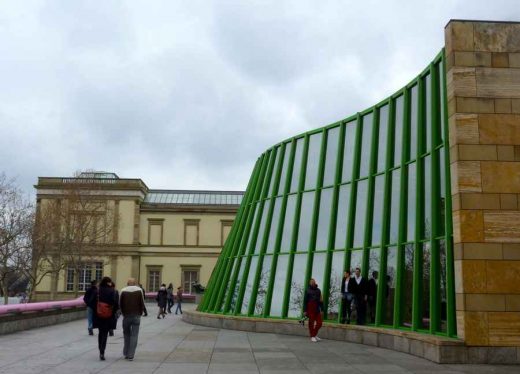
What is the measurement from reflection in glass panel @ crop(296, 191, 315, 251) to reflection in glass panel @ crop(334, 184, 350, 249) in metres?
1.30

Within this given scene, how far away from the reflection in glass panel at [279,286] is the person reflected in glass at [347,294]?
282cm

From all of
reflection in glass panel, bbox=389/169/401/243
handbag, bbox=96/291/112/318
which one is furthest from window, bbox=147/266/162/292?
handbag, bbox=96/291/112/318

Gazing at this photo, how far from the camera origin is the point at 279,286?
19.4 meters

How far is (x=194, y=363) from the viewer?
11.3 metres

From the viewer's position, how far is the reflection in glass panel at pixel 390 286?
15164 mm

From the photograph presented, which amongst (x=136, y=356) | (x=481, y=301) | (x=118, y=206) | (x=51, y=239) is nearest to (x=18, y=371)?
(x=136, y=356)

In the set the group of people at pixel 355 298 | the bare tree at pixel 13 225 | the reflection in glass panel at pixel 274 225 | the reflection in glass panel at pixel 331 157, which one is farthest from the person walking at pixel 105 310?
the bare tree at pixel 13 225

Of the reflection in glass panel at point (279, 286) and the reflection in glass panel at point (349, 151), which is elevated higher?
the reflection in glass panel at point (349, 151)

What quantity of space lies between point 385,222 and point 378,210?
0.73m

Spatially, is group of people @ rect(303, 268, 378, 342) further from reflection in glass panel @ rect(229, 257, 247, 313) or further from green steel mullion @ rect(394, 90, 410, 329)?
reflection in glass panel @ rect(229, 257, 247, 313)

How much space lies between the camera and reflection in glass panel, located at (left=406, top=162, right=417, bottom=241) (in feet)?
48.2

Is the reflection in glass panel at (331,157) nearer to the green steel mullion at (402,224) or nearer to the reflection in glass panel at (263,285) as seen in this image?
the reflection in glass panel at (263,285)

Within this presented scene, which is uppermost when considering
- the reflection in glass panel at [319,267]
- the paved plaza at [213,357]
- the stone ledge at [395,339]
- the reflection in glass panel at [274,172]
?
the reflection in glass panel at [274,172]

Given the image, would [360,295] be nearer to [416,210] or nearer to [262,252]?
[416,210]
